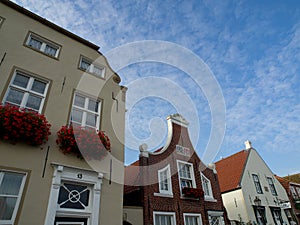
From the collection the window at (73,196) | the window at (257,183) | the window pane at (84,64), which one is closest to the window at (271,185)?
the window at (257,183)

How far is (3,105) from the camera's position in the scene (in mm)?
6223

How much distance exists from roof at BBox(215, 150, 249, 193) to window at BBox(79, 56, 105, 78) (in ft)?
44.3

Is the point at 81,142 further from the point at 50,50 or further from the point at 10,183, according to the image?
the point at 50,50

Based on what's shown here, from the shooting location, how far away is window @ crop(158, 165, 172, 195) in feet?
35.0

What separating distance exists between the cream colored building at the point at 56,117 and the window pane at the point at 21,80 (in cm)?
3

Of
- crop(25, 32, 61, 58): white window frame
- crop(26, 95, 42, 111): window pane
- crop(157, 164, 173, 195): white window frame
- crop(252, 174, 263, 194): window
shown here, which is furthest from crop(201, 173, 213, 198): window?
crop(25, 32, 61, 58): white window frame

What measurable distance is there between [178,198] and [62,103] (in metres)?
7.62

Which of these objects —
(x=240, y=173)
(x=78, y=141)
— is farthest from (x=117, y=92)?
(x=240, y=173)

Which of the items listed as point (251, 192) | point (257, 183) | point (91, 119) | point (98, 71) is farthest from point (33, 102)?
point (257, 183)

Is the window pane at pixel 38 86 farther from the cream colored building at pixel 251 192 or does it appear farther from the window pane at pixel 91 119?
the cream colored building at pixel 251 192

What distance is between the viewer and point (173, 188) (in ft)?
36.2

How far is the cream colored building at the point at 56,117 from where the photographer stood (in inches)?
221

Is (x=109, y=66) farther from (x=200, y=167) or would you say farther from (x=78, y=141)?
(x=200, y=167)

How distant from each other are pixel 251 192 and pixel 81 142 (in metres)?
15.1
